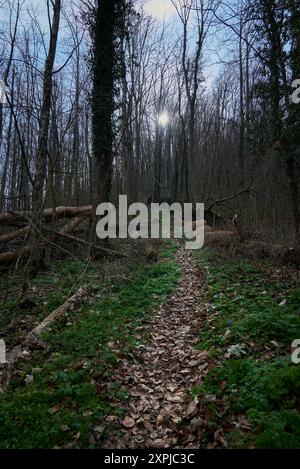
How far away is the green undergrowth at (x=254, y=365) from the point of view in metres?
3.41

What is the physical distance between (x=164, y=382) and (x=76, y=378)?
1.27m

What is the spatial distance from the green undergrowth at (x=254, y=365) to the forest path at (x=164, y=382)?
26 centimetres

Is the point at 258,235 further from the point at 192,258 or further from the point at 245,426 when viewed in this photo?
the point at 245,426

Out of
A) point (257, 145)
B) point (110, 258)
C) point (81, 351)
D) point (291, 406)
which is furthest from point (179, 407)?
point (257, 145)

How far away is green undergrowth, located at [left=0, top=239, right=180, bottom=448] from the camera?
3643 mm

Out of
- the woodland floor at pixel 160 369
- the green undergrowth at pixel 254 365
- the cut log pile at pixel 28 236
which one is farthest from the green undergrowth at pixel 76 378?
the cut log pile at pixel 28 236

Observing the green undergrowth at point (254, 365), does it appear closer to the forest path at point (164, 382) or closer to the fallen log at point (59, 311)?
the forest path at point (164, 382)

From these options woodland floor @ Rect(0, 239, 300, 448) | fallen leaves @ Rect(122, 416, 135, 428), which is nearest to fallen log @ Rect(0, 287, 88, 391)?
woodland floor @ Rect(0, 239, 300, 448)

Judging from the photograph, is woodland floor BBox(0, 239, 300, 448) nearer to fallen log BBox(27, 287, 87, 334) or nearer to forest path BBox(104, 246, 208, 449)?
forest path BBox(104, 246, 208, 449)

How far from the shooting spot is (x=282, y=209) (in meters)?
18.2

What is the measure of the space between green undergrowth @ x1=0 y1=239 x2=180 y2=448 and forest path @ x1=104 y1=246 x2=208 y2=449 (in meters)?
0.20

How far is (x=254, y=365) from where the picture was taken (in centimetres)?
438

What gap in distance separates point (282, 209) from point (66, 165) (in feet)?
45.9

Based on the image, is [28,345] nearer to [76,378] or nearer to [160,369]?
[76,378]
